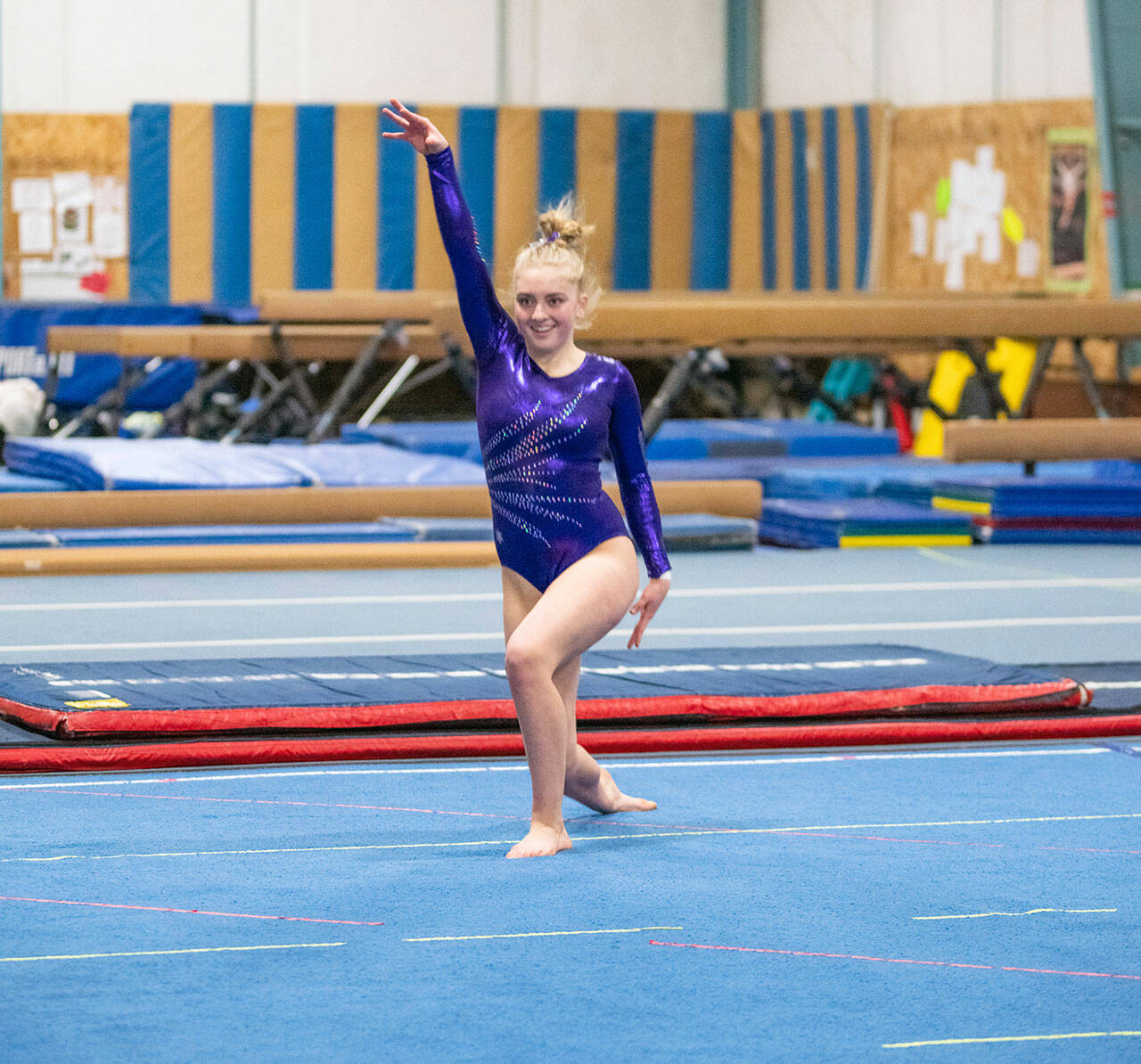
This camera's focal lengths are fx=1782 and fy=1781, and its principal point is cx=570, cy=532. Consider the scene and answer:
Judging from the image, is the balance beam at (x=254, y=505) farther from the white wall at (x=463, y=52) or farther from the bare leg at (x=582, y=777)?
the white wall at (x=463, y=52)

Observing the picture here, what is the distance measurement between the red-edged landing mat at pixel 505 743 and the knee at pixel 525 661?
920mm

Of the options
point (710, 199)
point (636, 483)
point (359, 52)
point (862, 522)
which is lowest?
point (862, 522)

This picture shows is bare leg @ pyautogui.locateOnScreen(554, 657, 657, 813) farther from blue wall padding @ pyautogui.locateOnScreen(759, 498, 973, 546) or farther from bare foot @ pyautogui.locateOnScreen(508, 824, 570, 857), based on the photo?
blue wall padding @ pyautogui.locateOnScreen(759, 498, 973, 546)

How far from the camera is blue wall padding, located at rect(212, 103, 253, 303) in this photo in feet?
44.1

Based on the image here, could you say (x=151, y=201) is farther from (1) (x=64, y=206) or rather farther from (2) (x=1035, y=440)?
(2) (x=1035, y=440)

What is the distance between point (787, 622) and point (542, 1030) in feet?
12.5

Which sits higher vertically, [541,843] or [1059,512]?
[1059,512]

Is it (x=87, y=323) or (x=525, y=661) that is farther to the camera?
(x=87, y=323)

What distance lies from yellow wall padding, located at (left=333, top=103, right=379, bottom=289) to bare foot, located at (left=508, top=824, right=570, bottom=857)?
36.7 ft

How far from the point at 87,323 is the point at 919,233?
5911 millimetres

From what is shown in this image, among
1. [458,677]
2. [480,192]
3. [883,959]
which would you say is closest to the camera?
[883,959]

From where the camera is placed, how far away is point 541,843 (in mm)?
2922

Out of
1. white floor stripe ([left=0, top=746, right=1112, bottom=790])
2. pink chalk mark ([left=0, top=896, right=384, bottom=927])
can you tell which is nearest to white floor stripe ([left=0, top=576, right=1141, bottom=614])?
white floor stripe ([left=0, top=746, right=1112, bottom=790])

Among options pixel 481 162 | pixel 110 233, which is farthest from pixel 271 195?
pixel 481 162
